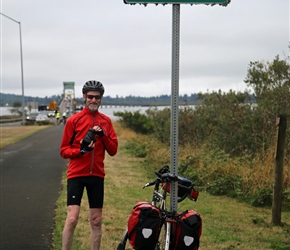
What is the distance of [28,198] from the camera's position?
9258 millimetres

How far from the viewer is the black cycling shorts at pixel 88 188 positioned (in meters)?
5.00

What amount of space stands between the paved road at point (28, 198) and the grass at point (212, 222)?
222 mm

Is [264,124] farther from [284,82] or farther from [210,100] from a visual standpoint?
[210,100]

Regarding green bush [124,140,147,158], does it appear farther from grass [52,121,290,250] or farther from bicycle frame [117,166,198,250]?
bicycle frame [117,166,198,250]

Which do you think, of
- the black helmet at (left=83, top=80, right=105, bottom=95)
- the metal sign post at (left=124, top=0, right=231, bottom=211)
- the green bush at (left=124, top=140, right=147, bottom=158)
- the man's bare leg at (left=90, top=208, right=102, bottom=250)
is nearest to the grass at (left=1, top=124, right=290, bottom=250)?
the man's bare leg at (left=90, top=208, right=102, bottom=250)

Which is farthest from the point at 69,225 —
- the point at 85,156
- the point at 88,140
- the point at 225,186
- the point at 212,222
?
the point at 225,186

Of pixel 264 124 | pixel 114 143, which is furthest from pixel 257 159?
pixel 114 143

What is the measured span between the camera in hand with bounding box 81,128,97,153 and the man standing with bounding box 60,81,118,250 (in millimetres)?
180

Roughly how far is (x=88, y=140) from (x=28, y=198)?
5.05m

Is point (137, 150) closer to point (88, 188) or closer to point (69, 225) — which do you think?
point (88, 188)

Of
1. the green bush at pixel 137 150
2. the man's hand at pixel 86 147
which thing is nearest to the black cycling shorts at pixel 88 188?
the man's hand at pixel 86 147

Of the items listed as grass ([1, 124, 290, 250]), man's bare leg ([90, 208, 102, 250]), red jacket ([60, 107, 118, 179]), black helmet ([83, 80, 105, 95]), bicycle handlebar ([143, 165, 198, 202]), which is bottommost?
grass ([1, 124, 290, 250])

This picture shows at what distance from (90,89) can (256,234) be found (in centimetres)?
329

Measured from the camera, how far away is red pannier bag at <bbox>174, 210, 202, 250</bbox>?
3.97 metres
